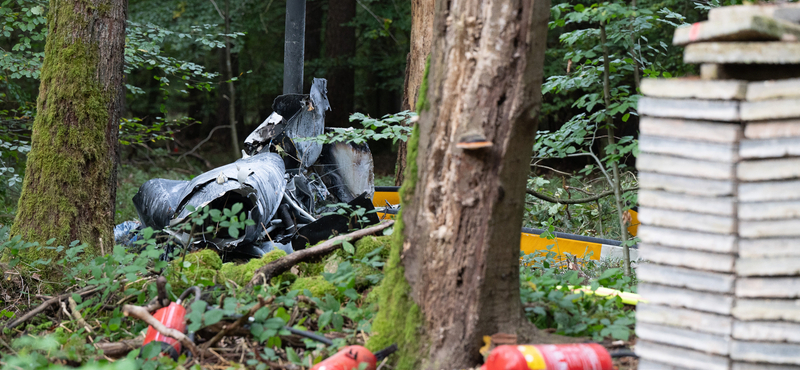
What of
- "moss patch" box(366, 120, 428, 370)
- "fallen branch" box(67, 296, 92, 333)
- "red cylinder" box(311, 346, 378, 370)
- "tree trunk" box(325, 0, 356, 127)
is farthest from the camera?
"tree trunk" box(325, 0, 356, 127)

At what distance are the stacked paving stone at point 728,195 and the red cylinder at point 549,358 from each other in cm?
25

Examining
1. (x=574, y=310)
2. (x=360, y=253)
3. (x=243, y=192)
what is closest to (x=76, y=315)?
(x=360, y=253)

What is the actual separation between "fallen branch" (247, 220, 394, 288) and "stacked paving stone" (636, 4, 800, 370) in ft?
6.78

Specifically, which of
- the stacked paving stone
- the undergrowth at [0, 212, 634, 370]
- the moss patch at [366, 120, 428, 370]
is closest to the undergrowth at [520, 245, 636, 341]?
the undergrowth at [0, 212, 634, 370]

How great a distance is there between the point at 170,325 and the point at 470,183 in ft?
5.05

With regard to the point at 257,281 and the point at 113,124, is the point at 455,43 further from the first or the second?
the point at 113,124

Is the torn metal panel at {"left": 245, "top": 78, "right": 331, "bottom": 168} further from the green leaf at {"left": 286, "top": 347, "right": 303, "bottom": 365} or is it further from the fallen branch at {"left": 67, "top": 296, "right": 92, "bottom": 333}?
the green leaf at {"left": 286, "top": 347, "right": 303, "bottom": 365}

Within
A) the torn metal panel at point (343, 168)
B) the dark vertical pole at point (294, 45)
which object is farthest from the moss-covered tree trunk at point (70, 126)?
the torn metal panel at point (343, 168)

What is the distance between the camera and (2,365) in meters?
2.35

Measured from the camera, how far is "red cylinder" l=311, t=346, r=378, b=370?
220cm

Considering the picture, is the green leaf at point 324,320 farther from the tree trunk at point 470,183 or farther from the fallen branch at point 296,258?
the fallen branch at point 296,258

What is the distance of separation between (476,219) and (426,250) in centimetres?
26

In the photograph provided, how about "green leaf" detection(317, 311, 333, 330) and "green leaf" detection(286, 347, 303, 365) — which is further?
"green leaf" detection(317, 311, 333, 330)

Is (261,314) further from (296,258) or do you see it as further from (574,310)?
(574,310)
